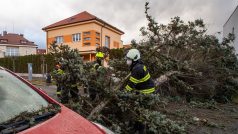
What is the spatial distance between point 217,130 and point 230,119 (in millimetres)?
1209

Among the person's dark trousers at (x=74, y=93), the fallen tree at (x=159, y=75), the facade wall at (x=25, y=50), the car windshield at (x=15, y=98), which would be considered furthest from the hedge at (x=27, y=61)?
the car windshield at (x=15, y=98)

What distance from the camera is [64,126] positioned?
206 cm

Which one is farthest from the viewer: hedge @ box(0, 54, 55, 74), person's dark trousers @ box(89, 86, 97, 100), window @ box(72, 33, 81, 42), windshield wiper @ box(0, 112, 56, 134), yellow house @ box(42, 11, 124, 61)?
window @ box(72, 33, 81, 42)

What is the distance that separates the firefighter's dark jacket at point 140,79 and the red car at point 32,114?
204 cm

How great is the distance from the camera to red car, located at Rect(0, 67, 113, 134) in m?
1.94

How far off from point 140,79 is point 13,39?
53.3 meters

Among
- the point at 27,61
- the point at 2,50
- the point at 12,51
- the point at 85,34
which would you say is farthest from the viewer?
the point at 12,51

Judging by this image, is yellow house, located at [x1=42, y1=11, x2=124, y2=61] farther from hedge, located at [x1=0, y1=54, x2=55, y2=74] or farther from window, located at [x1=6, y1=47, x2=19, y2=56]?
window, located at [x1=6, y1=47, x2=19, y2=56]

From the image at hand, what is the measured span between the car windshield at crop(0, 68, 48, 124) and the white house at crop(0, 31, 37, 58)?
4769 cm

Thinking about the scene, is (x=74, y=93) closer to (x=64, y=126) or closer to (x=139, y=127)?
(x=139, y=127)

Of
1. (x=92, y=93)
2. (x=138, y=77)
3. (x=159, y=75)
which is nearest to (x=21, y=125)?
(x=138, y=77)

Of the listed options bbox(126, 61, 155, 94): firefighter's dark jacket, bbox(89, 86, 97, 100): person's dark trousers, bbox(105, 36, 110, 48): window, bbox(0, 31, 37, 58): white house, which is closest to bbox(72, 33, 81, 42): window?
bbox(105, 36, 110, 48): window

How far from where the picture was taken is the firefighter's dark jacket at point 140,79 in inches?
171

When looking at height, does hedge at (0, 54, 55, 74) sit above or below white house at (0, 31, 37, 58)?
below
